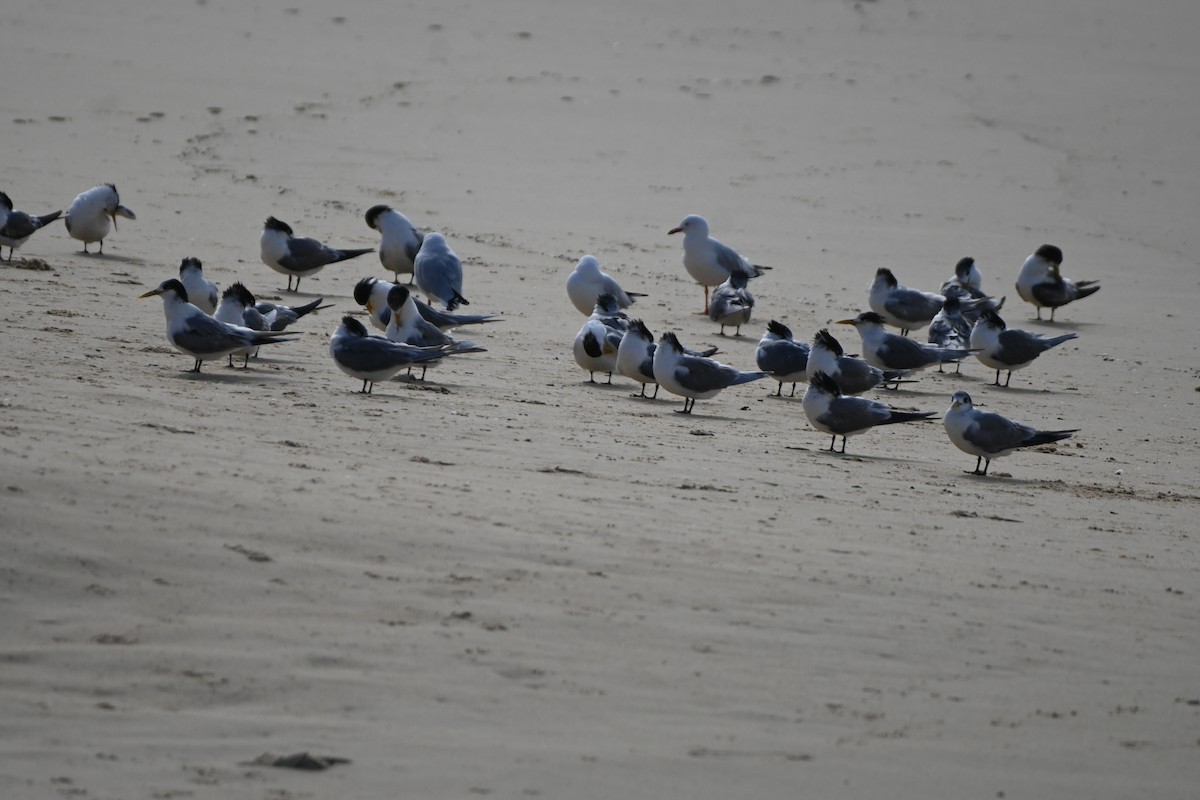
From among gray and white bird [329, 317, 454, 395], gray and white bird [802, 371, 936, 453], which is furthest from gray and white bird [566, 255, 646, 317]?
gray and white bird [802, 371, 936, 453]

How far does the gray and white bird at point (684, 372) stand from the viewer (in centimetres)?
945

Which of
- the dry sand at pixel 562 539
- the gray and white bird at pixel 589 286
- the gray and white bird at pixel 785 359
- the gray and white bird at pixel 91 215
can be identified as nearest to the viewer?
the dry sand at pixel 562 539

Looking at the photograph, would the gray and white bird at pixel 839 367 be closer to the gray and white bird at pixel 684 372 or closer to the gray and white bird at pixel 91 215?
the gray and white bird at pixel 684 372

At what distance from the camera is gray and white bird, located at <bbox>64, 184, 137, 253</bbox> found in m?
12.7

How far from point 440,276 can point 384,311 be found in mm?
1429

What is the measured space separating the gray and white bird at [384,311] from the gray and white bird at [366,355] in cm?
185

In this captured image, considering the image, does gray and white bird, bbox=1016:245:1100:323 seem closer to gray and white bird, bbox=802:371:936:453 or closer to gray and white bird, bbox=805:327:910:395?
gray and white bird, bbox=805:327:910:395

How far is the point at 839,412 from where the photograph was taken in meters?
8.55

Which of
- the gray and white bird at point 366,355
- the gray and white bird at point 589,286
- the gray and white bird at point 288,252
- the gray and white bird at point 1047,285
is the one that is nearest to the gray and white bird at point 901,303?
the gray and white bird at point 1047,285

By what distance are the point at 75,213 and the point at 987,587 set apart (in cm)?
957

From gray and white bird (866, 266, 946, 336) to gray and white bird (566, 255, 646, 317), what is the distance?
236cm

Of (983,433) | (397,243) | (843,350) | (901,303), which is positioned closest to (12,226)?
(397,243)

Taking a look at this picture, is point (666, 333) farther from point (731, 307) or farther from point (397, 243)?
point (397, 243)

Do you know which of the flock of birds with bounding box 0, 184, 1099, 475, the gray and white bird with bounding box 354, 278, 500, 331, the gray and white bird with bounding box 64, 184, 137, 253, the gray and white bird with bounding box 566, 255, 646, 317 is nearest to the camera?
the flock of birds with bounding box 0, 184, 1099, 475
